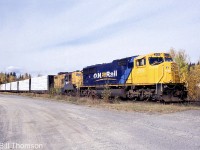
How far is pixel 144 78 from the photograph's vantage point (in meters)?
20.5

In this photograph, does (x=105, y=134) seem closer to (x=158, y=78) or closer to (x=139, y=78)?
(x=158, y=78)

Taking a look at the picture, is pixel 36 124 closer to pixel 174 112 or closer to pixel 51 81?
pixel 174 112

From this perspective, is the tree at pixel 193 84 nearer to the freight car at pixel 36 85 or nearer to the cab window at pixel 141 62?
the cab window at pixel 141 62

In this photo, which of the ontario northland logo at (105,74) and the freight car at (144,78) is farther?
the ontario northland logo at (105,74)

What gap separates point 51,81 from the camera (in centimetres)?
4225

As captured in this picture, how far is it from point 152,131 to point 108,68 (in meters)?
16.2

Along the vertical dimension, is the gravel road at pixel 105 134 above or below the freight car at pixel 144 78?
below

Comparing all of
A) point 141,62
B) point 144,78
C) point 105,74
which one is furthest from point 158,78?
point 105,74

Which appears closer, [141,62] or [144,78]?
[144,78]

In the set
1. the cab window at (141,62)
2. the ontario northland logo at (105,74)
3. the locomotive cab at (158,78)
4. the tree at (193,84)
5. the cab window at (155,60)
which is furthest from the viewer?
the tree at (193,84)

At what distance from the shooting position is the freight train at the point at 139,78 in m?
19.0

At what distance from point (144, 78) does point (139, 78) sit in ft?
1.95

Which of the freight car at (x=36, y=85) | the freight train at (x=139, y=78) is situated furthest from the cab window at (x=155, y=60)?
the freight car at (x=36, y=85)

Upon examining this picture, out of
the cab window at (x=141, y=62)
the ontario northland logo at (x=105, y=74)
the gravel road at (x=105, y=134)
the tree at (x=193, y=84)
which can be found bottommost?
the gravel road at (x=105, y=134)
